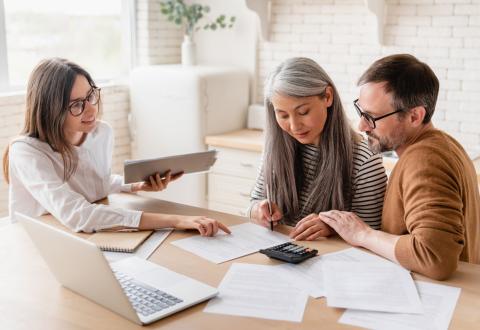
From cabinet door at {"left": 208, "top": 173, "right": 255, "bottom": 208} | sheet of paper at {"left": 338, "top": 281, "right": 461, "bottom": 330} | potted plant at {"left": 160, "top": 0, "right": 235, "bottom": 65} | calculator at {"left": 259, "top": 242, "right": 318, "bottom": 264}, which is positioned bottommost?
cabinet door at {"left": 208, "top": 173, "right": 255, "bottom": 208}

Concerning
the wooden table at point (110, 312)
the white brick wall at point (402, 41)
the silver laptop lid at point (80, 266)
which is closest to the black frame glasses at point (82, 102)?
the wooden table at point (110, 312)

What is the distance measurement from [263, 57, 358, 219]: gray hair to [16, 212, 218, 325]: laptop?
2.50 feet

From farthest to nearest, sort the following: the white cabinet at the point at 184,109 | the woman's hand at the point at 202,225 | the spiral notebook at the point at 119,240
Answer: the white cabinet at the point at 184,109
the woman's hand at the point at 202,225
the spiral notebook at the point at 119,240

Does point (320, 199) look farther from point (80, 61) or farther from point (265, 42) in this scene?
point (80, 61)

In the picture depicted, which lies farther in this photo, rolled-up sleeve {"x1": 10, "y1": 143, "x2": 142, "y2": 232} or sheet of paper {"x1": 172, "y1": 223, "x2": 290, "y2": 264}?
rolled-up sleeve {"x1": 10, "y1": 143, "x2": 142, "y2": 232}

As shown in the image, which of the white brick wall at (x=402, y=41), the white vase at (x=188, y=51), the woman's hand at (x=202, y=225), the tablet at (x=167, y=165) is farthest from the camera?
the white vase at (x=188, y=51)

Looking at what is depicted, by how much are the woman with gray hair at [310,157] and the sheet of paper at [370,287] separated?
408mm

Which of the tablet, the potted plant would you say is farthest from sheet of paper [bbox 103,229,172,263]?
the potted plant

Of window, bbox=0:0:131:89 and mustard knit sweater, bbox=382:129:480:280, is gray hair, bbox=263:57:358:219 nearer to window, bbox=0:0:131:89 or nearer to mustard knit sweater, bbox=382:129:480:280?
mustard knit sweater, bbox=382:129:480:280

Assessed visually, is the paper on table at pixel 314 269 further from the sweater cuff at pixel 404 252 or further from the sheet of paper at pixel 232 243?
the sheet of paper at pixel 232 243

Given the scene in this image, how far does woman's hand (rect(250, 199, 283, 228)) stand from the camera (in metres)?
2.20

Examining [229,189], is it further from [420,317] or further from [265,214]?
[420,317]

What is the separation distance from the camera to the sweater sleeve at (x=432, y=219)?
5.50 ft

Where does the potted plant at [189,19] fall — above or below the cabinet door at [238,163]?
above
